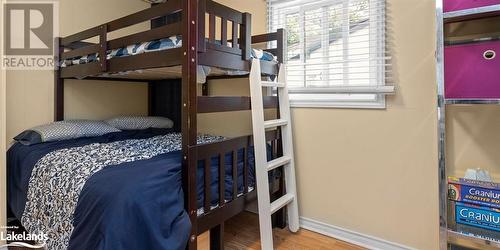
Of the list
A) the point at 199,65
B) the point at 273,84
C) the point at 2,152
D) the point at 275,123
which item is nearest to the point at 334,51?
the point at 273,84

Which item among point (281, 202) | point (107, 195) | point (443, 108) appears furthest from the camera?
point (281, 202)

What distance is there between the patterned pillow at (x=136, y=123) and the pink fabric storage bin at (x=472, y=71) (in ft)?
8.03

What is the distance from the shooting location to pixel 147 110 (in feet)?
11.2

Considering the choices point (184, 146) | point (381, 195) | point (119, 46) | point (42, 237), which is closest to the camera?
point (184, 146)

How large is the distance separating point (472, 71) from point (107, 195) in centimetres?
174

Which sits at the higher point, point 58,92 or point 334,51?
point 334,51

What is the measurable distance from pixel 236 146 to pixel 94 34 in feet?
4.17

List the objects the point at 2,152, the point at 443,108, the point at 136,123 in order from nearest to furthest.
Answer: the point at 443,108 < the point at 2,152 < the point at 136,123

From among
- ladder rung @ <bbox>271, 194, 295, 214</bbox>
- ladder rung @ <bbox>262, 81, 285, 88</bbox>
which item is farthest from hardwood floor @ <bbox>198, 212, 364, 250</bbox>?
ladder rung @ <bbox>262, 81, 285, 88</bbox>

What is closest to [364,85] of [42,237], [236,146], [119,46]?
[236,146]

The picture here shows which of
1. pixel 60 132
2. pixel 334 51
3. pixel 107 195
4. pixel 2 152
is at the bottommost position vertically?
pixel 107 195

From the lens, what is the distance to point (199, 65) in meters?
1.50

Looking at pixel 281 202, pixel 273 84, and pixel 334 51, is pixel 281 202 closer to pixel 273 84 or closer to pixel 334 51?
pixel 273 84

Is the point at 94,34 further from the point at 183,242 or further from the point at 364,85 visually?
the point at 364,85
